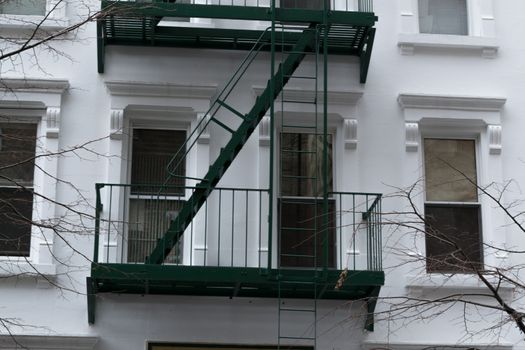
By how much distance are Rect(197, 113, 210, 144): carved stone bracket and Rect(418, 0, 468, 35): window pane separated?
3476 mm

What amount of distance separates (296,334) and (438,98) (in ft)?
12.4

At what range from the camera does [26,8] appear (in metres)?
13.2

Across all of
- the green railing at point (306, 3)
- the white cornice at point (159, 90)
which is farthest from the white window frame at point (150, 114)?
the green railing at point (306, 3)

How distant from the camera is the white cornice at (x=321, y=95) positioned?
13000 millimetres

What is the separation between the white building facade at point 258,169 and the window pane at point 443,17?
0.18 meters

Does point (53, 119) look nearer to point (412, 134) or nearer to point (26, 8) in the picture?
point (26, 8)

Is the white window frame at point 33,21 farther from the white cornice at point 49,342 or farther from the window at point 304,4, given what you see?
the white cornice at point 49,342

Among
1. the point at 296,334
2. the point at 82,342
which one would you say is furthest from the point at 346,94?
the point at 82,342

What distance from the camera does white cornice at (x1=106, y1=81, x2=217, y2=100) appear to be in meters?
12.8

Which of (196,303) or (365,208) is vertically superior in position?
(365,208)

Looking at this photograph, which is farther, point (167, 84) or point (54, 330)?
point (167, 84)

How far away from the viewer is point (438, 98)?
43.3ft

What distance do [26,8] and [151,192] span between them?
3.08m

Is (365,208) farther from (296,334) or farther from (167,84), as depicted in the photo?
(167,84)
